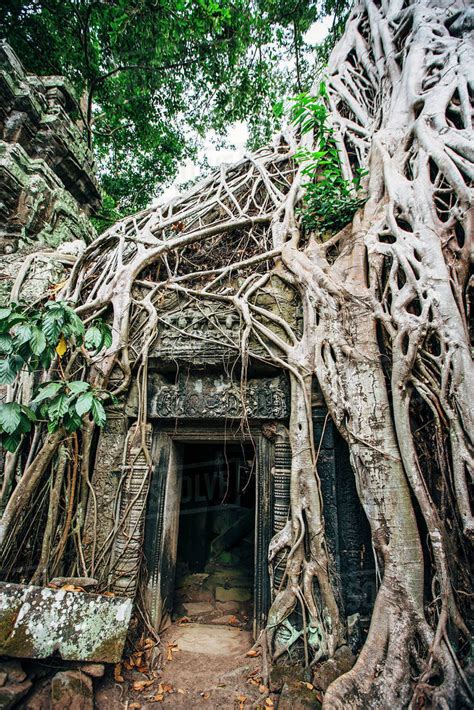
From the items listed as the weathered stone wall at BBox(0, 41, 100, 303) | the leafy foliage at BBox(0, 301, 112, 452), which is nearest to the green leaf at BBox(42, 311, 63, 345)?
the leafy foliage at BBox(0, 301, 112, 452)

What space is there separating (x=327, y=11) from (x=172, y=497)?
8041mm

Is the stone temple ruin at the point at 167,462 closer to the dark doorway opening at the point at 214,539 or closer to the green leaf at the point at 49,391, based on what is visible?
the dark doorway opening at the point at 214,539

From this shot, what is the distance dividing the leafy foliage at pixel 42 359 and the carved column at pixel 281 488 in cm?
129

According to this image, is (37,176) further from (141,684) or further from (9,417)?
(141,684)

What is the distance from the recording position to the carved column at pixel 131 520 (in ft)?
8.14

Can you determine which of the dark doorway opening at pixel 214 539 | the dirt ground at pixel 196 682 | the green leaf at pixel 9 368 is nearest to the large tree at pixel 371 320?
the dirt ground at pixel 196 682

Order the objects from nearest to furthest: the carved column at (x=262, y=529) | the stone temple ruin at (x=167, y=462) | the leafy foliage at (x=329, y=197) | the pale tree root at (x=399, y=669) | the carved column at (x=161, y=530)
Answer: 1. the pale tree root at (x=399, y=669)
2. the stone temple ruin at (x=167, y=462)
3. the carved column at (x=262, y=529)
4. the carved column at (x=161, y=530)
5. the leafy foliage at (x=329, y=197)

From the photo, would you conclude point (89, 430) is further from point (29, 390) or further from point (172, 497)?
point (172, 497)

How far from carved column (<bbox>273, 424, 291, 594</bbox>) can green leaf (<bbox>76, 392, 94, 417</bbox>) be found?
1359 mm

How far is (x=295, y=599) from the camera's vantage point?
2.18 metres

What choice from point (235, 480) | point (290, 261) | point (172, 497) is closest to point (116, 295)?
point (290, 261)

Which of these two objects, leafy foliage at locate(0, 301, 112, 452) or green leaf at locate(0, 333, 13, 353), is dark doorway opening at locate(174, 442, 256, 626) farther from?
green leaf at locate(0, 333, 13, 353)

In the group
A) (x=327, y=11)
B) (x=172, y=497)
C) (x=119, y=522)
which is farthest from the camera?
(x=327, y=11)

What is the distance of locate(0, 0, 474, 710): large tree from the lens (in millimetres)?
1858
